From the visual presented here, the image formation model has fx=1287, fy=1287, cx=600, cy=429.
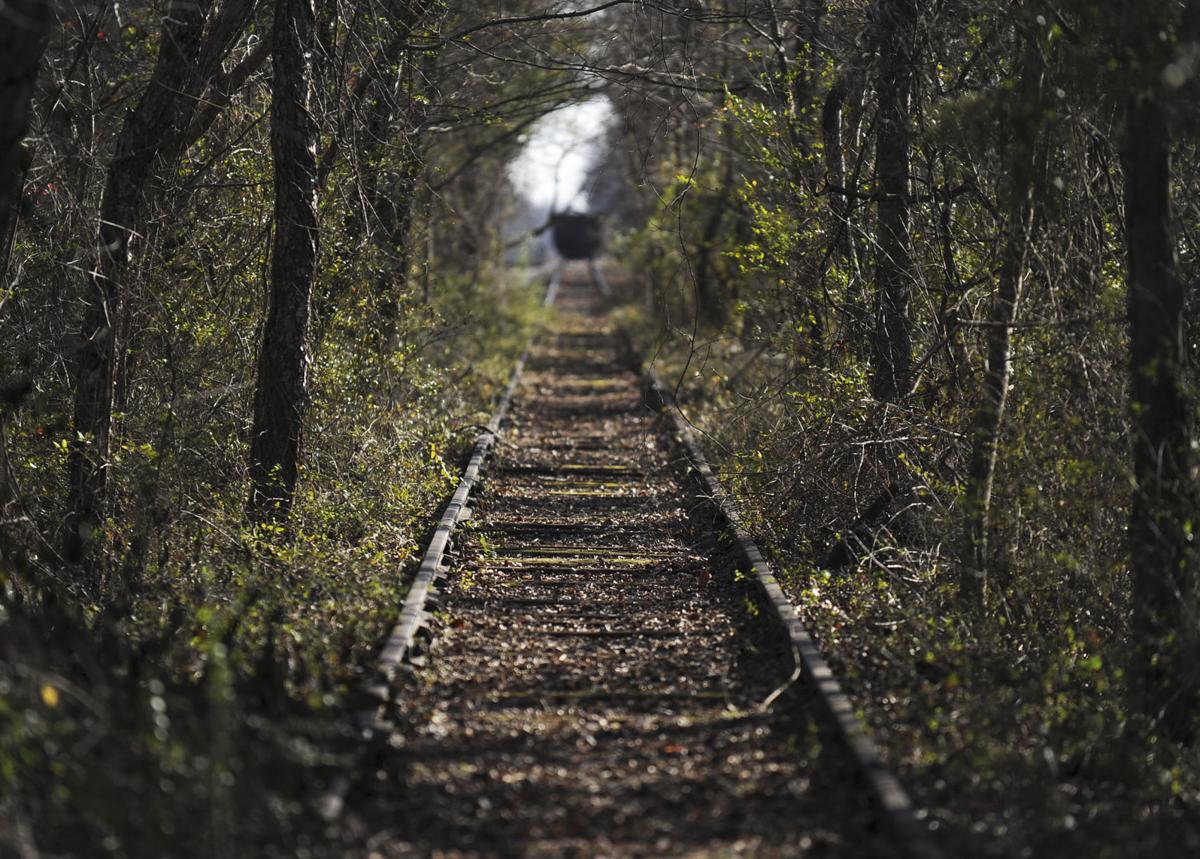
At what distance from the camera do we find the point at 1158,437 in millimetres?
6133

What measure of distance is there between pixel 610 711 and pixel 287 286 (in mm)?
4248

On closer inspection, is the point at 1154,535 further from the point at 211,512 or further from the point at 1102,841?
the point at 211,512

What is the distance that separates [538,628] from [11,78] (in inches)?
162

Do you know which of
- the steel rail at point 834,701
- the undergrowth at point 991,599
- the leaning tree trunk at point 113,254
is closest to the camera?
the steel rail at point 834,701

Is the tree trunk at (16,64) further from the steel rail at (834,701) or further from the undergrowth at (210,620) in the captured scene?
the steel rail at (834,701)

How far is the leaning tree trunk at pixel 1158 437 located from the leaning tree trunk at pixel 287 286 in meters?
5.24

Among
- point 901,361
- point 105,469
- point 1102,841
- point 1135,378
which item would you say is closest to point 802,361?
point 901,361

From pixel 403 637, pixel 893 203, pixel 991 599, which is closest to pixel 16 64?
pixel 403 637

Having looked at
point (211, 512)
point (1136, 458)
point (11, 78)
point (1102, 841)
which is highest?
point (11, 78)

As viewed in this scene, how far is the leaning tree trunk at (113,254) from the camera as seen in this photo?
27.1 ft

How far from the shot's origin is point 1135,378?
6.19 meters

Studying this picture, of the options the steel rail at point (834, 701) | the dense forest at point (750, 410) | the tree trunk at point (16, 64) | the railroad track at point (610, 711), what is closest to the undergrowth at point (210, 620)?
the dense forest at point (750, 410)

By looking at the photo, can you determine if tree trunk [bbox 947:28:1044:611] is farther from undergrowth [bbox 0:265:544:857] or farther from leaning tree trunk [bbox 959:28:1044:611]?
undergrowth [bbox 0:265:544:857]

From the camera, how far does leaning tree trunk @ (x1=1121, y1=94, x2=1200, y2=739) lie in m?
5.98
